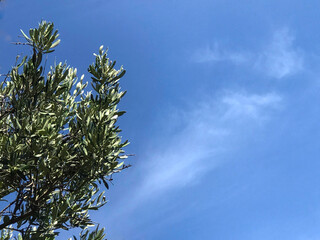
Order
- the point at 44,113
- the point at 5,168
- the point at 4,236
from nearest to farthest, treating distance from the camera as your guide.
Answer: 1. the point at 5,168
2. the point at 44,113
3. the point at 4,236

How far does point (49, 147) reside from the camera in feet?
37.0

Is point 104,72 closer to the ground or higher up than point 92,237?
higher up

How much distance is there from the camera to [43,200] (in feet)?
39.3

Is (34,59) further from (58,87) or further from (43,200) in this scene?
(43,200)

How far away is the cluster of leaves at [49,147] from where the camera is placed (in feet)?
36.3

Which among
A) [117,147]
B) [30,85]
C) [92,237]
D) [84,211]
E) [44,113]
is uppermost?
[30,85]

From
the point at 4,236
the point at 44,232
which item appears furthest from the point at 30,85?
the point at 4,236

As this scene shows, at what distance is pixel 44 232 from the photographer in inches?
470

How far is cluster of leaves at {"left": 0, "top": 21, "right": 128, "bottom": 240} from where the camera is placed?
36.3 ft

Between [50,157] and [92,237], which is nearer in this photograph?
[50,157]

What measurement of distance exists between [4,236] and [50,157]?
633 centimetres

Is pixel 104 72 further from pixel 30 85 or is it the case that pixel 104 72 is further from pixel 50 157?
pixel 50 157

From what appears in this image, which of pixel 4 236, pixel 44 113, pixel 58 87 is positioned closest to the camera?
pixel 44 113

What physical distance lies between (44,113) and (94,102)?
5.18 ft
